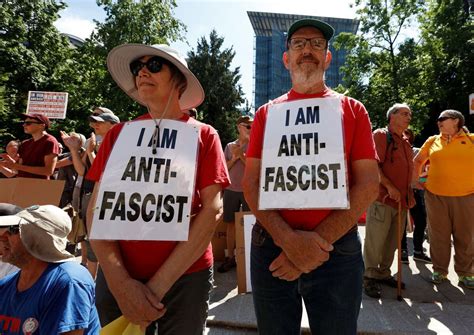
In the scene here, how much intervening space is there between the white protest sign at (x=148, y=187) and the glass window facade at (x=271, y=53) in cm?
7305

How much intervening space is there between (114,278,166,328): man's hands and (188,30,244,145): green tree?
26.0 meters

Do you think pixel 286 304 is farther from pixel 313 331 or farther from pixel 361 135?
pixel 361 135

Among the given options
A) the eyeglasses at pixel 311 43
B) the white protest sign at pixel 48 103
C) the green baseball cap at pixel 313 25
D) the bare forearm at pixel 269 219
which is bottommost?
the bare forearm at pixel 269 219

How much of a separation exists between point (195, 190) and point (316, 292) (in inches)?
30.1

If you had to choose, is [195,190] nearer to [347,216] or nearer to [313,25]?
[347,216]

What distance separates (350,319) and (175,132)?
123 centimetres

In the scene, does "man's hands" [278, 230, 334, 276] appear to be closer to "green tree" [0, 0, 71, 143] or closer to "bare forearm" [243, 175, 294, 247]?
"bare forearm" [243, 175, 294, 247]

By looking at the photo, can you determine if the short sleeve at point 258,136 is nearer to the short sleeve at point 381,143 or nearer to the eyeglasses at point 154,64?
the eyeglasses at point 154,64

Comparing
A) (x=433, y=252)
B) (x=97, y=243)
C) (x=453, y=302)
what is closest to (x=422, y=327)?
(x=453, y=302)

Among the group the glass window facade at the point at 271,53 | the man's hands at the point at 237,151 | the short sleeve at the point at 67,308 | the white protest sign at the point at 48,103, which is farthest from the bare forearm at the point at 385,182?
the glass window facade at the point at 271,53

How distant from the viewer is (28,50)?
2122 centimetres

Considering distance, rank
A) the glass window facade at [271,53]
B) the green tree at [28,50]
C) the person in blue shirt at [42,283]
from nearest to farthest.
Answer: the person in blue shirt at [42,283]
the green tree at [28,50]
the glass window facade at [271,53]

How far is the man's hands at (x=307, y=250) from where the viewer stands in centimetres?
162

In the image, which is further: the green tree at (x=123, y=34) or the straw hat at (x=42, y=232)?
the green tree at (x=123, y=34)
